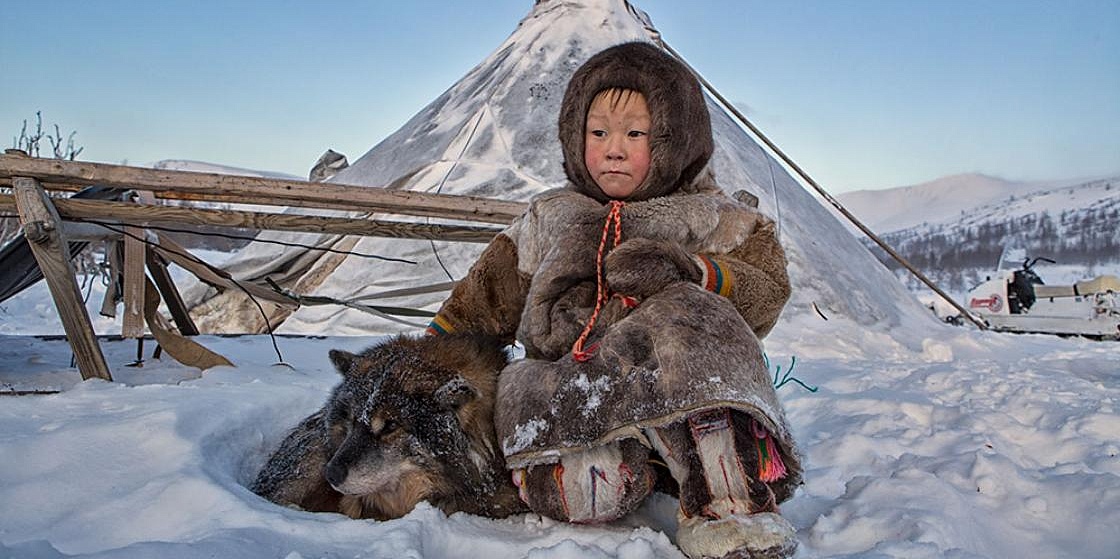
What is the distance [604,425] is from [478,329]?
2.83 feet

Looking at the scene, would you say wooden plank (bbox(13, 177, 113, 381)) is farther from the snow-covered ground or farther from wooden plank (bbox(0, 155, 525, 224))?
the snow-covered ground

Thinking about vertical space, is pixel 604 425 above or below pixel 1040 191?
below

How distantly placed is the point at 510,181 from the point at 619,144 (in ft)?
17.0

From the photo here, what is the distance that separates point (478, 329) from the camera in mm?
2205

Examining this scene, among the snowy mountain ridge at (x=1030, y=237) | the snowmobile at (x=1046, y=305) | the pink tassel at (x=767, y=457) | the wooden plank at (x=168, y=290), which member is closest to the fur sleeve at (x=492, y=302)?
the pink tassel at (x=767, y=457)

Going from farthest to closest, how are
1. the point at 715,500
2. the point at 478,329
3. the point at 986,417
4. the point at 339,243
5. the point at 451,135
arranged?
the point at 451,135 < the point at 339,243 < the point at 986,417 < the point at 478,329 < the point at 715,500

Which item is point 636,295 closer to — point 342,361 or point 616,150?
point 616,150

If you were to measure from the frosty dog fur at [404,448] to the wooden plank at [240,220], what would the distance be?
6.78 feet

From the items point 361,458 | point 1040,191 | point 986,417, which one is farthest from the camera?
point 1040,191

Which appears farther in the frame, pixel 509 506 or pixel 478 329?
pixel 478 329

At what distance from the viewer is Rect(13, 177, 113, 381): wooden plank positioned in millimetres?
2848

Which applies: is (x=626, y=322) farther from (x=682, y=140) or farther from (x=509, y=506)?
(x=682, y=140)

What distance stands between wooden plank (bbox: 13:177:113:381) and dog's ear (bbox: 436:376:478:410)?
206 centimetres

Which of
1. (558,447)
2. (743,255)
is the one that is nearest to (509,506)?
(558,447)
